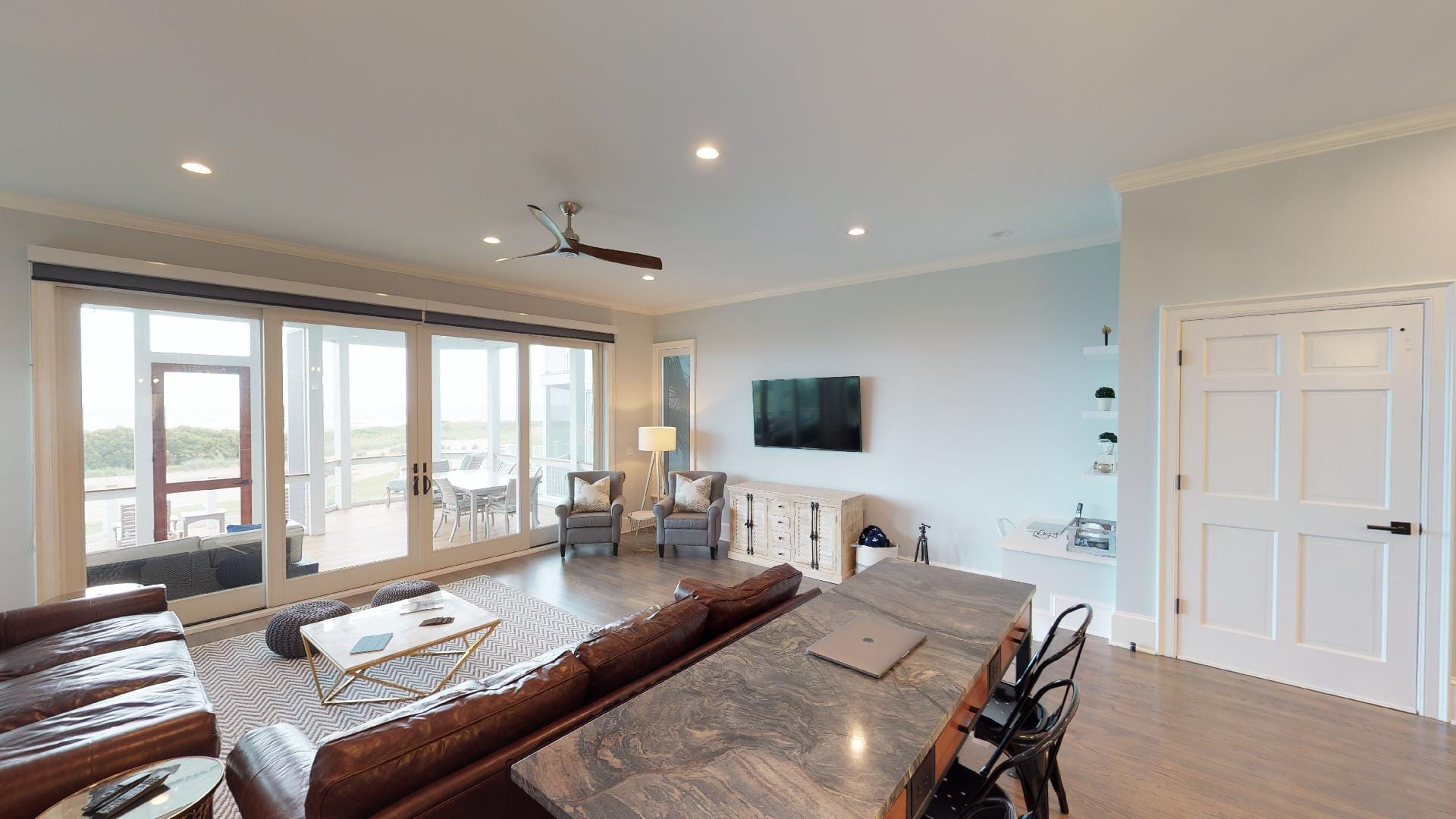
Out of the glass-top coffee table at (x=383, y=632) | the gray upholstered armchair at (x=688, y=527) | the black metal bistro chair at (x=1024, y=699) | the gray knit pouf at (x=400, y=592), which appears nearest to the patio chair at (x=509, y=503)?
the gray upholstered armchair at (x=688, y=527)

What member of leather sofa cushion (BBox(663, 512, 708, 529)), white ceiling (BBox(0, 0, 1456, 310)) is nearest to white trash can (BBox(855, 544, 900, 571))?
leather sofa cushion (BBox(663, 512, 708, 529))

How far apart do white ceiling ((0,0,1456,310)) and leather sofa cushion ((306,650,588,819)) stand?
6.75ft

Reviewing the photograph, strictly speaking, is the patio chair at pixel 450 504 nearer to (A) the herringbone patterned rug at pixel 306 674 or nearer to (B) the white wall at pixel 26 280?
(A) the herringbone patterned rug at pixel 306 674

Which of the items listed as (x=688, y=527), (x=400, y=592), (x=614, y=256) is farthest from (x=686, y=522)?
(x=614, y=256)

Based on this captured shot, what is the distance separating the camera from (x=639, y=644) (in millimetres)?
1701

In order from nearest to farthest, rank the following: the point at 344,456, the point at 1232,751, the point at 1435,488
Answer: the point at 1232,751 → the point at 1435,488 → the point at 344,456

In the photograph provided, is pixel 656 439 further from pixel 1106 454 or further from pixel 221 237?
pixel 1106 454

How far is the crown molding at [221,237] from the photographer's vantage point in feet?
10.5

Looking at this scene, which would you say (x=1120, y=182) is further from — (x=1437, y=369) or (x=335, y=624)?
(x=335, y=624)

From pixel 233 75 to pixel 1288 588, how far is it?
17.6ft

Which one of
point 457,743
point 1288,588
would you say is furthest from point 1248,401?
point 457,743

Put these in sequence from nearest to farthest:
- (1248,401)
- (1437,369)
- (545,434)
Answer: (1437,369), (1248,401), (545,434)

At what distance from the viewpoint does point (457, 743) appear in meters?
1.26

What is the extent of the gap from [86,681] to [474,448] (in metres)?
3.32
